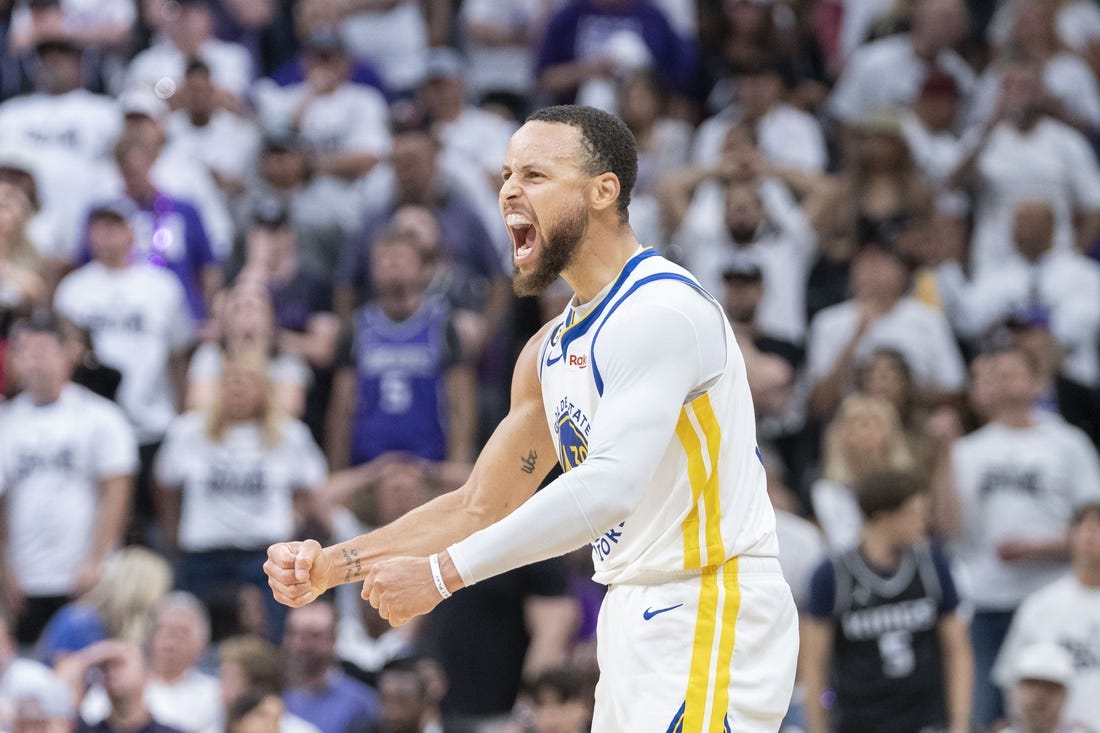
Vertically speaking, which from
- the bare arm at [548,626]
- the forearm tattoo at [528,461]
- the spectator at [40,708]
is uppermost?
the forearm tattoo at [528,461]

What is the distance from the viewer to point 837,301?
12992 mm

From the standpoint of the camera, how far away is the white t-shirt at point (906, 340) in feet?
39.0

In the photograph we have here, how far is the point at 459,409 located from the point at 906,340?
2.88 m

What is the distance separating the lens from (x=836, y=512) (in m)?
10.7

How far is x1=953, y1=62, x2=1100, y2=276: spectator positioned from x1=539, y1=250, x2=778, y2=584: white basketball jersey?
8.63 metres

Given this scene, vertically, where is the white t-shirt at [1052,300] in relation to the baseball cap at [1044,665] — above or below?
below

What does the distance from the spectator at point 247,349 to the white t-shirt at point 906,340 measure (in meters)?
3.33

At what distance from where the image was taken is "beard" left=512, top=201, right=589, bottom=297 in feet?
16.4

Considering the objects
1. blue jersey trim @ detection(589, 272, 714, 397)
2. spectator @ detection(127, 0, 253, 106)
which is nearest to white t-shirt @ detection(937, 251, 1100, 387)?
spectator @ detection(127, 0, 253, 106)

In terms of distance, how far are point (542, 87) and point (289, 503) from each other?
5.07 m

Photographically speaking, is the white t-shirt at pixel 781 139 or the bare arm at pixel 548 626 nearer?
the bare arm at pixel 548 626

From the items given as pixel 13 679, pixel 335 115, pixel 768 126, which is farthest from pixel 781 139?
pixel 13 679

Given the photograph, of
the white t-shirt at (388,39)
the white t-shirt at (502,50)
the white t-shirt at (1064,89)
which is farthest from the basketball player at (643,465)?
the white t-shirt at (388,39)

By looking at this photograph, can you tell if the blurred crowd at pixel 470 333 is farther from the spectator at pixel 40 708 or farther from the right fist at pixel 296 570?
the right fist at pixel 296 570
